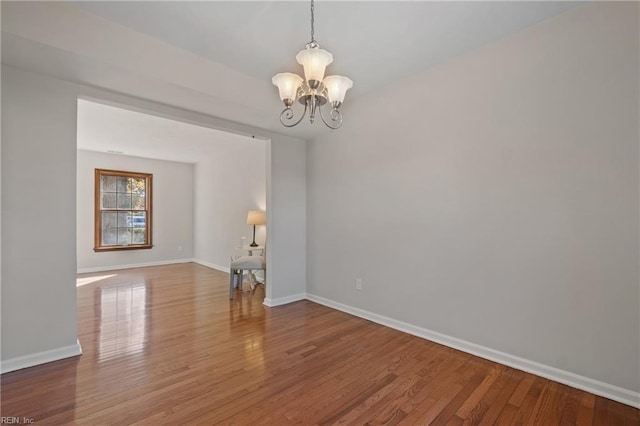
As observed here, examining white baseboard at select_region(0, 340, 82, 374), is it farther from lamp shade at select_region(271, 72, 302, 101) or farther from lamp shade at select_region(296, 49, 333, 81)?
lamp shade at select_region(296, 49, 333, 81)

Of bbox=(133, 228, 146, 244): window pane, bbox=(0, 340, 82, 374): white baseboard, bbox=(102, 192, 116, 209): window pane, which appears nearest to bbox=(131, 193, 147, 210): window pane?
bbox=(102, 192, 116, 209): window pane

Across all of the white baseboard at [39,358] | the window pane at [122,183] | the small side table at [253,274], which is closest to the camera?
the white baseboard at [39,358]

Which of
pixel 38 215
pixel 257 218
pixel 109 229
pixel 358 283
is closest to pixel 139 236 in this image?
pixel 109 229

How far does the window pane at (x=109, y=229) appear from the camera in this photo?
6.41 metres

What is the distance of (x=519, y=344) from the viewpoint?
7.64ft

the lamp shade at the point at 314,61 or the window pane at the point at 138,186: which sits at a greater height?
the lamp shade at the point at 314,61

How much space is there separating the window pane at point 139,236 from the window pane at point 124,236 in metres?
0.12

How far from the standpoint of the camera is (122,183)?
6660mm

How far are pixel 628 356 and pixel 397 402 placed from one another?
1558mm

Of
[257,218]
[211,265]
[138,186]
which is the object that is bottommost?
[211,265]

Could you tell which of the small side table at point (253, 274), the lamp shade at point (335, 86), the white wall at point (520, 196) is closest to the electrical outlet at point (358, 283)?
the white wall at point (520, 196)

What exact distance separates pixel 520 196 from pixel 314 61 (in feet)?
6.34

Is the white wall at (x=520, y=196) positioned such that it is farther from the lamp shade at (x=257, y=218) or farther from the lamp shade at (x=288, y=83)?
the lamp shade at (x=257, y=218)

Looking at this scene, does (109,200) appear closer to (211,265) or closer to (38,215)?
(211,265)
